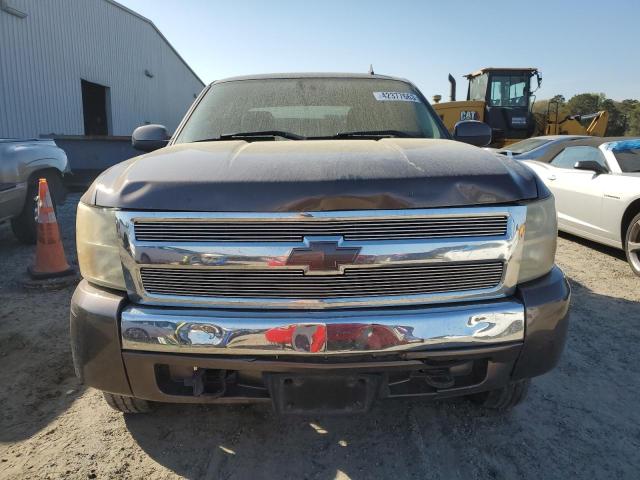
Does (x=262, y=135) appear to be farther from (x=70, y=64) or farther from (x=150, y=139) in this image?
(x=70, y=64)

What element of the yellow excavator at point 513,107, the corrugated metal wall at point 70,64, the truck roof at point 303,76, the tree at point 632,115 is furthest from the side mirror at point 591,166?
the tree at point 632,115

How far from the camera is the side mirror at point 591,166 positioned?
5.92 m

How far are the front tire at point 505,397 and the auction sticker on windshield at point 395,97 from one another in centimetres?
196

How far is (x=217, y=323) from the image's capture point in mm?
1778

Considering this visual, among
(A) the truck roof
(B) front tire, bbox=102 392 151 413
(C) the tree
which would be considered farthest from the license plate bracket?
(C) the tree

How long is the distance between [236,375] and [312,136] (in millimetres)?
1522

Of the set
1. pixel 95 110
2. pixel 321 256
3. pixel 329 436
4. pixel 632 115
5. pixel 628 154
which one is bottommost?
pixel 329 436

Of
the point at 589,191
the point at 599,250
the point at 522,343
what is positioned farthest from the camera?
the point at 599,250

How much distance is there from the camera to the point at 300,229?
5.77 feet

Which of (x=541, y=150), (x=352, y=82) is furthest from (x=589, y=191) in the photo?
(x=352, y=82)

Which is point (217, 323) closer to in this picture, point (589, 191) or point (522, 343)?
point (522, 343)

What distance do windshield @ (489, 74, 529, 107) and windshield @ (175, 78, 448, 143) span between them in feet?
40.5

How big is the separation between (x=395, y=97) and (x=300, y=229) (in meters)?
1.88

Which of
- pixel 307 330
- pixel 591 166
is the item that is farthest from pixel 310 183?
pixel 591 166
